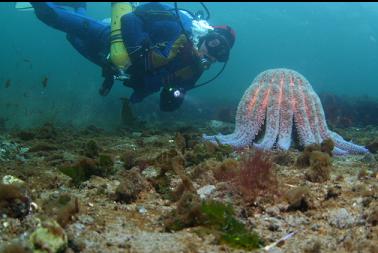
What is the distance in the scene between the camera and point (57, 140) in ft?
24.3

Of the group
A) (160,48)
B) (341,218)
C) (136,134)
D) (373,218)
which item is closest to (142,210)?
(341,218)

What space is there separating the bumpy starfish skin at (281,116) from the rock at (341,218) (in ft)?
9.11

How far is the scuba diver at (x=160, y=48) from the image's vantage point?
881 centimetres

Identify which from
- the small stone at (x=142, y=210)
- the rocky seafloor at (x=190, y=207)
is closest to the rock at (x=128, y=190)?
the rocky seafloor at (x=190, y=207)

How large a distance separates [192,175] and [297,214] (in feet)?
4.51

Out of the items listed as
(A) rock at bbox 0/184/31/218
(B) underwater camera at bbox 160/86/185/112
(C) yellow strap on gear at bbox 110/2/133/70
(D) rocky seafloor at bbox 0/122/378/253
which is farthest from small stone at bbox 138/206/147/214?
(C) yellow strap on gear at bbox 110/2/133/70

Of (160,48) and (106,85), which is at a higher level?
(160,48)

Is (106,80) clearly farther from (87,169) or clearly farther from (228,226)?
(228,226)

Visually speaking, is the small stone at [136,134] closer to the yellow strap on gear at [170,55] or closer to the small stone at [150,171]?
the yellow strap on gear at [170,55]

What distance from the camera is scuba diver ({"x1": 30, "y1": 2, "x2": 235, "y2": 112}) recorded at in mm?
8812

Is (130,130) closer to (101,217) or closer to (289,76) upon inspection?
(289,76)

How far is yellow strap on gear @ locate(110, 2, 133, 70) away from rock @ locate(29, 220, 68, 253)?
7146mm

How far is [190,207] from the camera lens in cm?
300

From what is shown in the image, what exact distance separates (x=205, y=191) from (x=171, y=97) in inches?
196
